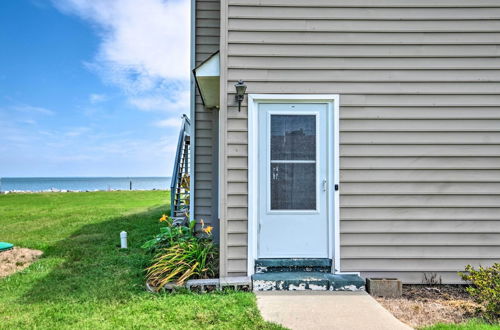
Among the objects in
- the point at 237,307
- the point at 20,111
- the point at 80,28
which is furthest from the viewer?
the point at 20,111

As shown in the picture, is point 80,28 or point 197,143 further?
point 80,28

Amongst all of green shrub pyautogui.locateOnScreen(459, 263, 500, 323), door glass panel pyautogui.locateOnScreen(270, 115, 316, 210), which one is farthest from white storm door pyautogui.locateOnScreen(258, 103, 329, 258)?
green shrub pyautogui.locateOnScreen(459, 263, 500, 323)

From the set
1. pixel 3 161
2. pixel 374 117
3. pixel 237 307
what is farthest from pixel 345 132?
pixel 3 161

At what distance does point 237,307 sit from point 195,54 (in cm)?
394

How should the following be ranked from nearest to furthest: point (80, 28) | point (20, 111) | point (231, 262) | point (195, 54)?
point (231, 262) → point (195, 54) → point (80, 28) → point (20, 111)

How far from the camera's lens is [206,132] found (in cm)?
527

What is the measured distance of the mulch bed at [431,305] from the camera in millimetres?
2701

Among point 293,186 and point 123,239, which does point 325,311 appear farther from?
point 123,239

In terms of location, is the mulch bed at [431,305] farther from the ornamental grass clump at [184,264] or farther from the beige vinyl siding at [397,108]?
the ornamental grass clump at [184,264]

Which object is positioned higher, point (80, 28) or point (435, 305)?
point (80, 28)

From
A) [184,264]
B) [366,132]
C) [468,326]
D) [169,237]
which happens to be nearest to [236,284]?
[184,264]

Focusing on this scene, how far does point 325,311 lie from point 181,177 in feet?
17.4

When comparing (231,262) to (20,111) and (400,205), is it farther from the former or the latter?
(20,111)

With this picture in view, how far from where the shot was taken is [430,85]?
142 inches
